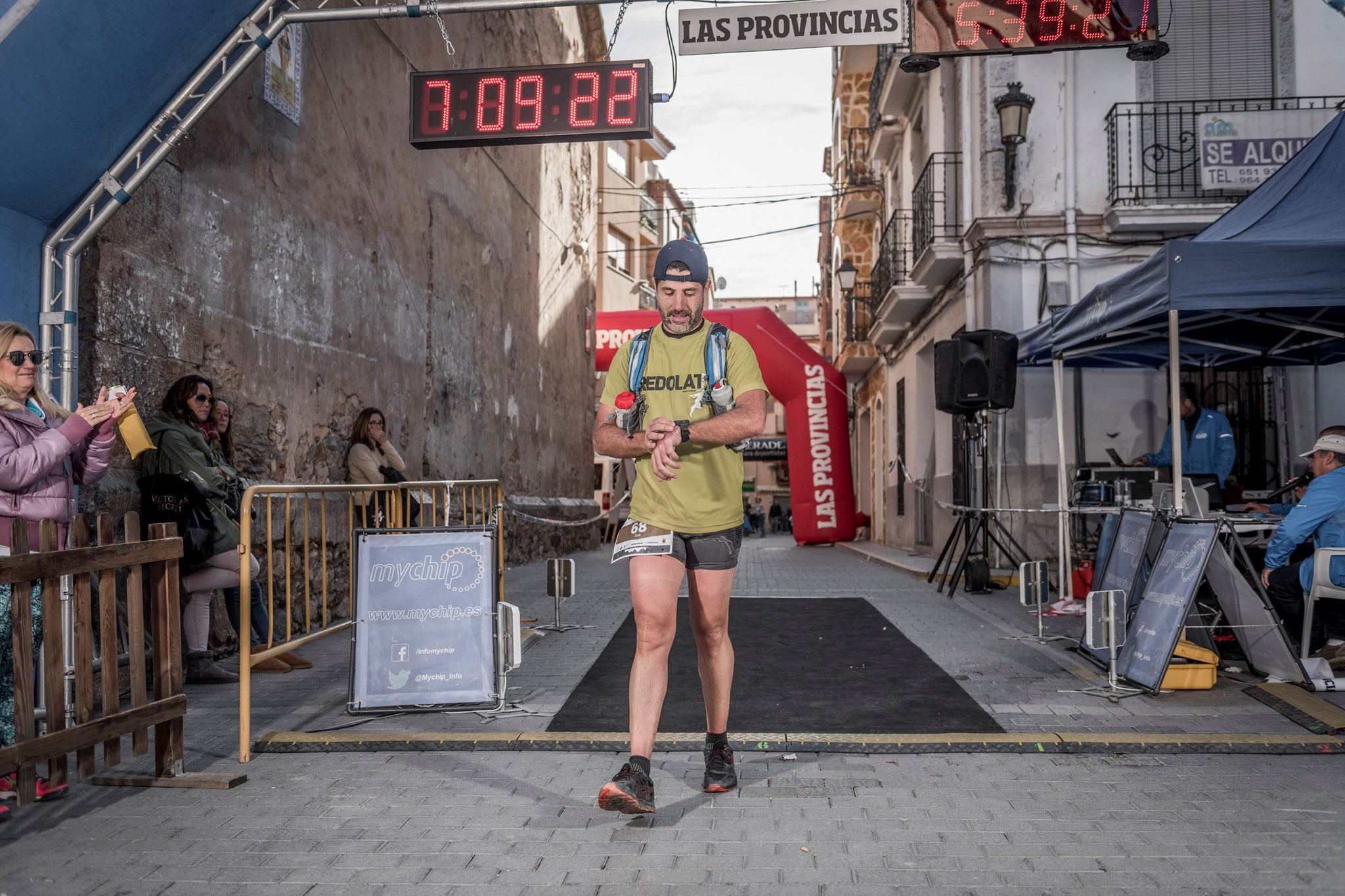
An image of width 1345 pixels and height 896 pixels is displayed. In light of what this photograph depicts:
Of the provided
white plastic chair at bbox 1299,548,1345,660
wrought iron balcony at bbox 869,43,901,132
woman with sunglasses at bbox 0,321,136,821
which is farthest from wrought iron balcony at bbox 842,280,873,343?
woman with sunglasses at bbox 0,321,136,821

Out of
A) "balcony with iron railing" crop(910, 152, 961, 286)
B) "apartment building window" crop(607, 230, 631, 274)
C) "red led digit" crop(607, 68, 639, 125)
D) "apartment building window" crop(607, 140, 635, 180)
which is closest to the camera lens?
"red led digit" crop(607, 68, 639, 125)

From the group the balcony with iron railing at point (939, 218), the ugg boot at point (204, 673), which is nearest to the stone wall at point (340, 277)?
the ugg boot at point (204, 673)

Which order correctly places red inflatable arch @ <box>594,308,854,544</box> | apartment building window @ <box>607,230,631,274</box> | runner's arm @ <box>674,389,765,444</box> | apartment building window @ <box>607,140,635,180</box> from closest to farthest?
runner's arm @ <box>674,389,765,444</box>, red inflatable arch @ <box>594,308,854,544</box>, apartment building window @ <box>607,230,631,274</box>, apartment building window @ <box>607,140,635,180</box>

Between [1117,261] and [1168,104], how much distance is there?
2037 millimetres

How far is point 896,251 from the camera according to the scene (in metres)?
19.5

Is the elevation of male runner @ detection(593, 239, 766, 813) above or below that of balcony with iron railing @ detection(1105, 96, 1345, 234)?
below

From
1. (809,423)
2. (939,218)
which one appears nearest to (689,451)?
(939,218)

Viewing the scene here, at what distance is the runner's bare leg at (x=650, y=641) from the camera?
3.90 m

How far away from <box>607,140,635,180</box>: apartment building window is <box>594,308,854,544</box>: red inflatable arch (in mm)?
17492

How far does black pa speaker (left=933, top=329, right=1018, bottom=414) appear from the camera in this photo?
35.1ft

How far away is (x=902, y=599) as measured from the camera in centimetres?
1099

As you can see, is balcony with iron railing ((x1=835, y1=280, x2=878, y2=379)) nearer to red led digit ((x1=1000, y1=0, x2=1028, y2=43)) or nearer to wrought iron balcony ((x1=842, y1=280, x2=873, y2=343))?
wrought iron balcony ((x1=842, y1=280, x2=873, y2=343))

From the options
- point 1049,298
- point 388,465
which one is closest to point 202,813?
point 388,465

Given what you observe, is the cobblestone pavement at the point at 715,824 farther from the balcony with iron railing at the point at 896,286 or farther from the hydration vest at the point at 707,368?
the balcony with iron railing at the point at 896,286
